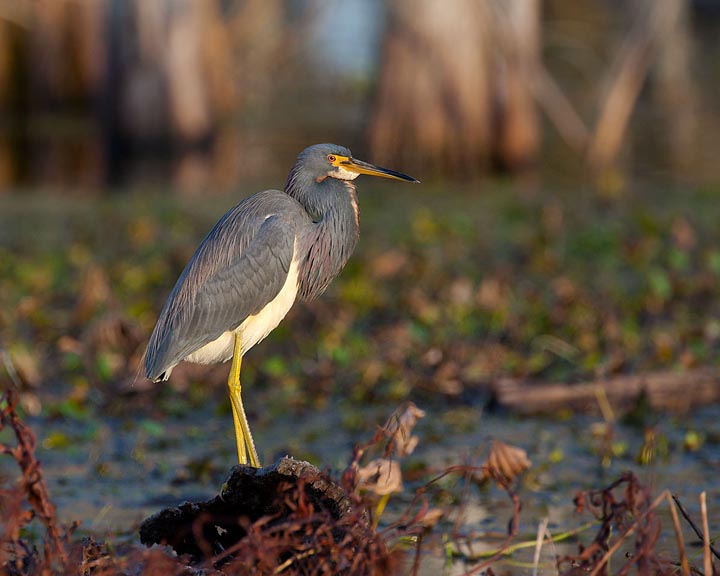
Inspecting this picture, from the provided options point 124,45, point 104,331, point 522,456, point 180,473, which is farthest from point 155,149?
point 522,456

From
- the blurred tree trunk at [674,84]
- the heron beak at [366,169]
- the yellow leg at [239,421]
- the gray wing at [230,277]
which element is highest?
the heron beak at [366,169]

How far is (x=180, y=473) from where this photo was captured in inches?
209

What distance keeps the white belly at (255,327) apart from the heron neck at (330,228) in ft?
0.28

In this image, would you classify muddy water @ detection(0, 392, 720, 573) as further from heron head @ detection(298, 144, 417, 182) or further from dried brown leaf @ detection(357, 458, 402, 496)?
heron head @ detection(298, 144, 417, 182)

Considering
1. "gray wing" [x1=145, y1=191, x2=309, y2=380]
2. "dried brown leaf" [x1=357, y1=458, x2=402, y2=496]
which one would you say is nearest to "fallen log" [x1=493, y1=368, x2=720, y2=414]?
"gray wing" [x1=145, y1=191, x2=309, y2=380]

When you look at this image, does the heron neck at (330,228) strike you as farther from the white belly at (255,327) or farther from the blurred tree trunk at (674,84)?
the blurred tree trunk at (674,84)

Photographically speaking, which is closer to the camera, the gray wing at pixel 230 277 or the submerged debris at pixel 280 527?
the submerged debris at pixel 280 527

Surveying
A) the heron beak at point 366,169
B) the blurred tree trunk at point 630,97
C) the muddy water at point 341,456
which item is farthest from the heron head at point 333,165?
the blurred tree trunk at point 630,97

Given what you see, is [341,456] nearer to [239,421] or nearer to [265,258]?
[239,421]

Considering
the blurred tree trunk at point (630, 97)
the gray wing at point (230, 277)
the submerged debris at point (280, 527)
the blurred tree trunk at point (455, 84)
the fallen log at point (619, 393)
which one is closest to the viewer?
the submerged debris at point (280, 527)

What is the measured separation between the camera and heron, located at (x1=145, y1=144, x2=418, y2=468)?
4.50 meters

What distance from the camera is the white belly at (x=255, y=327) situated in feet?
15.5

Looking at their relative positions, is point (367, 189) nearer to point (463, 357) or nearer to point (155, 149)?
point (155, 149)

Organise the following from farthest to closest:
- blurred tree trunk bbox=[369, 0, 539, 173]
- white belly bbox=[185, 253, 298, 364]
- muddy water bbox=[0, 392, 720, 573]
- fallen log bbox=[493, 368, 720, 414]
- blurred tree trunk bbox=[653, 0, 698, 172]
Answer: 1. blurred tree trunk bbox=[653, 0, 698, 172]
2. blurred tree trunk bbox=[369, 0, 539, 173]
3. fallen log bbox=[493, 368, 720, 414]
4. muddy water bbox=[0, 392, 720, 573]
5. white belly bbox=[185, 253, 298, 364]
